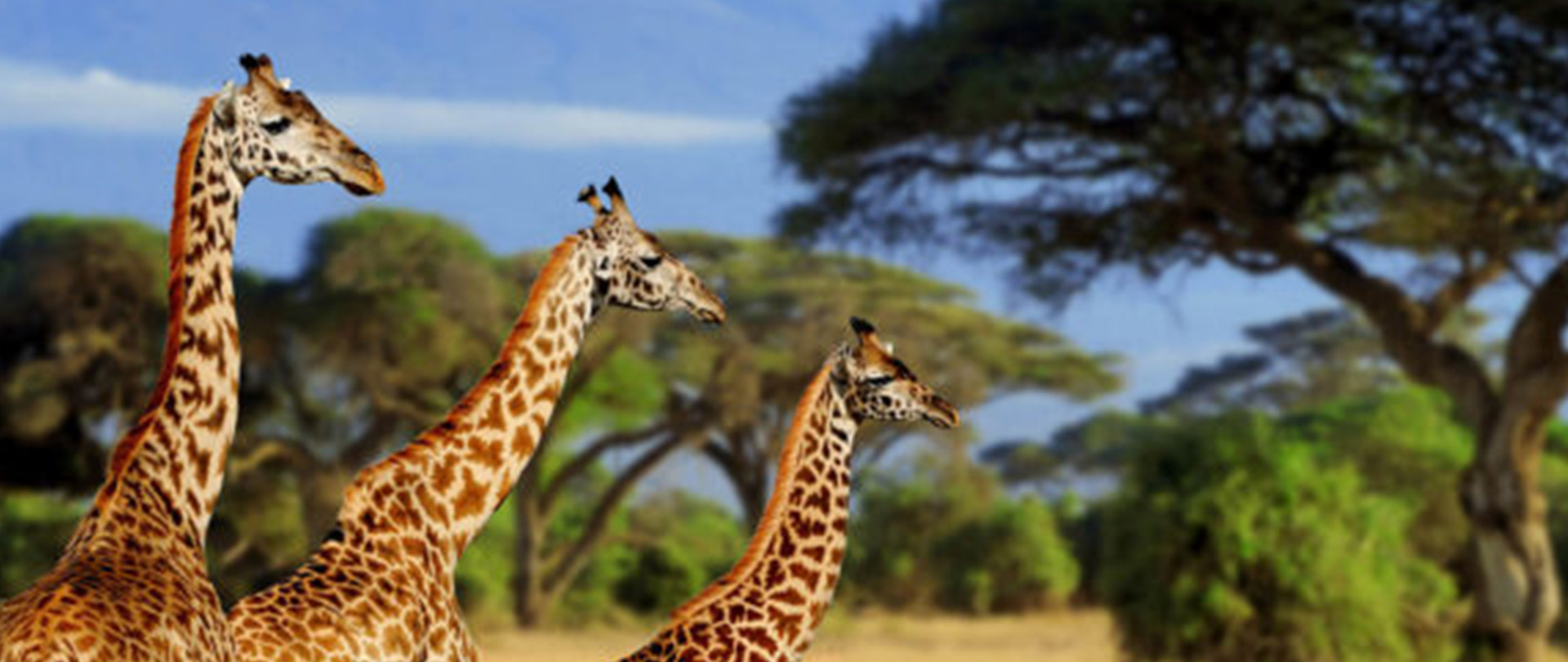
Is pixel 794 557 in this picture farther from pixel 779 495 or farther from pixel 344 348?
pixel 344 348

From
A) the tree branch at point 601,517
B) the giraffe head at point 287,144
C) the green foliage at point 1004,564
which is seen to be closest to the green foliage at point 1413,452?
the green foliage at point 1004,564

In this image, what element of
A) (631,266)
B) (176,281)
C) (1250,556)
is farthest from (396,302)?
(176,281)

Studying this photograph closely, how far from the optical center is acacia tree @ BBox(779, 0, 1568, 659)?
16.7 meters

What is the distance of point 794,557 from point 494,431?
0.76m

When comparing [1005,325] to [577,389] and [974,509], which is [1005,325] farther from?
[577,389]

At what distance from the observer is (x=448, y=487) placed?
13.7 feet

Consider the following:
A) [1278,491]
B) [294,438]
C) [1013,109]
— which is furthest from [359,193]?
[294,438]

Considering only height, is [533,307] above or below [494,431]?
above

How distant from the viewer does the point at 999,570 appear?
89.0 feet

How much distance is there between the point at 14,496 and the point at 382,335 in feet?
14.0

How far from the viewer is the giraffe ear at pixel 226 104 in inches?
141

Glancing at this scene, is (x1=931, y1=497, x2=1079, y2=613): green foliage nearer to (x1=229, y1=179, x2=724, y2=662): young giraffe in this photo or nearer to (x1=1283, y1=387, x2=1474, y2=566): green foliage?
(x1=1283, y1=387, x2=1474, y2=566): green foliage

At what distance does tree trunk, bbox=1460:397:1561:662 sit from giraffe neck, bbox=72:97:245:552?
46.3 feet

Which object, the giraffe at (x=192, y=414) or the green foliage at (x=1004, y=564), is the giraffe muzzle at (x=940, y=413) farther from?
the green foliage at (x=1004, y=564)
